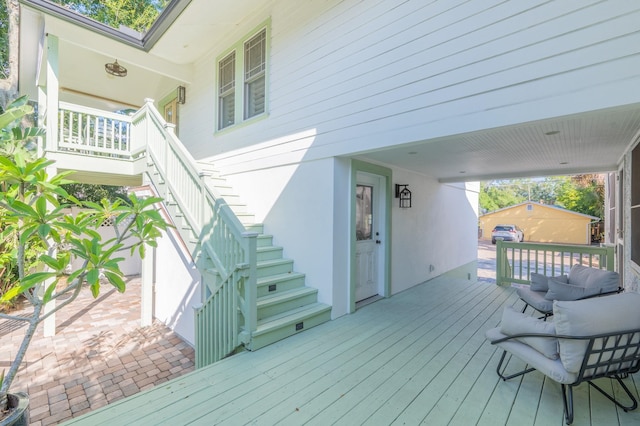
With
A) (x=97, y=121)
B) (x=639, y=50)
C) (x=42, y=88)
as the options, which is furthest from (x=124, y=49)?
(x=639, y=50)

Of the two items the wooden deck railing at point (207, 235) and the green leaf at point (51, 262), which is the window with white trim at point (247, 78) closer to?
the wooden deck railing at point (207, 235)

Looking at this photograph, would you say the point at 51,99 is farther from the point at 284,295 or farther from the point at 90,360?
the point at 284,295

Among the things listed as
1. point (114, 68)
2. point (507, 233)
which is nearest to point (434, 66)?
point (114, 68)

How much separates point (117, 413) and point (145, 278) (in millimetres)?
4001

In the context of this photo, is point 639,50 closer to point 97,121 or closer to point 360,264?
point 360,264

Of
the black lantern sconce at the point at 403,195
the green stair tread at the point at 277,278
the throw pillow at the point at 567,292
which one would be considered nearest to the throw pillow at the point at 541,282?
the throw pillow at the point at 567,292

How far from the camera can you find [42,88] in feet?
22.2

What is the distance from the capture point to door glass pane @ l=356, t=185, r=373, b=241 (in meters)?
5.23

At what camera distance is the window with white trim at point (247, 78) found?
5711 mm

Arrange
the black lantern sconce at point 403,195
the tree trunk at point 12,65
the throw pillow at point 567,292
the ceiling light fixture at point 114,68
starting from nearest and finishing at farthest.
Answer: the throw pillow at point 567,292, the black lantern sconce at point 403,195, the tree trunk at point 12,65, the ceiling light fixture at point 114,68

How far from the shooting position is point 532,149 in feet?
13.9

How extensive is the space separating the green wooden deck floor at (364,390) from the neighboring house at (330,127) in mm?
570

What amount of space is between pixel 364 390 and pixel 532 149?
4.00 m

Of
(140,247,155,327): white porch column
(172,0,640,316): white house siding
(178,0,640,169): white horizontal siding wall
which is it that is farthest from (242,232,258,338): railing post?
(140,247,155,327): white porch column
